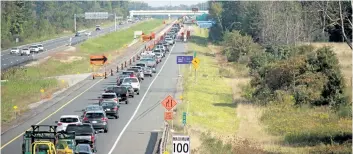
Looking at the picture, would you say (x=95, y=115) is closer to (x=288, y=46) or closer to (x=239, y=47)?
(x=288, y=46)

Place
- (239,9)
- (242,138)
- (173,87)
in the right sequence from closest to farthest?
(242,138) → (173,87) → (239,9)

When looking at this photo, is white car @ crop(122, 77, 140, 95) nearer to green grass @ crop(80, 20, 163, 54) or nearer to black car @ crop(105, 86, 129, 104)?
black car @ crop(105, 86, 129, 104)

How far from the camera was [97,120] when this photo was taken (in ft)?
123

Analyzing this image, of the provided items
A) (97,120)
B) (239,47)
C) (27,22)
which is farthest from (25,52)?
(97,120)

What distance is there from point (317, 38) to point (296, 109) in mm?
52555

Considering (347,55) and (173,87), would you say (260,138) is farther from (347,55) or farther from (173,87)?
(347,55)

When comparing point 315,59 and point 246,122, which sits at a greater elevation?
point 315,59

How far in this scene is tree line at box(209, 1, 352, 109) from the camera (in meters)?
50.5

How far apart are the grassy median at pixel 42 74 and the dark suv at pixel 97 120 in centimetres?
683

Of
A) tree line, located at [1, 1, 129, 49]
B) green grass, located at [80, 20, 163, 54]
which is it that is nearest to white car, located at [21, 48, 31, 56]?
green grass, located at [80, 20, 163, 54]

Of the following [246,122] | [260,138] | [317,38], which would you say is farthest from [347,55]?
[260,138]

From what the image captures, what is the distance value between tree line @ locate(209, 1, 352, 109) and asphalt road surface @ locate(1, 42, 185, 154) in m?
8.61

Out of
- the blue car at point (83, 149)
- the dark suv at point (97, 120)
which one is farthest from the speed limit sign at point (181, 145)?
the dark suv at point (97, 120)

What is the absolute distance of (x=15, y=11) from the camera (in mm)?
136500
